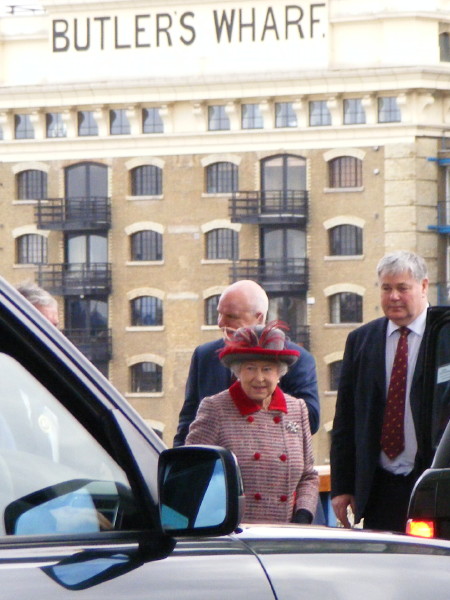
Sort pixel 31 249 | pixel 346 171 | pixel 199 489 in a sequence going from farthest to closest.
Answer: pixel 31 249
pixel 346 171
pixel 199 489

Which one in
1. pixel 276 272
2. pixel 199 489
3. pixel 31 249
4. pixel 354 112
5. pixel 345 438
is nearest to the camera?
pixel 199 489

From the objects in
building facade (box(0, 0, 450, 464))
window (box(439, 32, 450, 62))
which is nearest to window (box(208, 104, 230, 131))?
building facade (box(0, 0, 450, 464))

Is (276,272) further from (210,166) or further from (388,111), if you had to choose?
(388,111)

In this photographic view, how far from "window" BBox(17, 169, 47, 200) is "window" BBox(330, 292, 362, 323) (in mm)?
10062

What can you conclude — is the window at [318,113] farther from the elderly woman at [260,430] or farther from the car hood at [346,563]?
the car hood at [346,563]

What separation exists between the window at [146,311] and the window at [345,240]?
5.67 meters

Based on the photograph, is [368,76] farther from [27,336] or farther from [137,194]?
[27,336]

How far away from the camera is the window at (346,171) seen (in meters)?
44.0

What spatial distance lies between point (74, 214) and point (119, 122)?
3.32m

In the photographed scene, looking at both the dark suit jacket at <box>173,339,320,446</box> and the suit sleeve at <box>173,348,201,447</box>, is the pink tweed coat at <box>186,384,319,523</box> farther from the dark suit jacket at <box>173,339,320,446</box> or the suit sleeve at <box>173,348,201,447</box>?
the suit sleeve at <box>173,348,201,447</box>

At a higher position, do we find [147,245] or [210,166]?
[210,166]

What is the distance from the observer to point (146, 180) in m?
46.4

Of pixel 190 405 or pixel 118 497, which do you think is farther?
pixel 190 405

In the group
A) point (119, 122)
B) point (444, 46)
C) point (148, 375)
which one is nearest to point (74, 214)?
point (119, 122)
